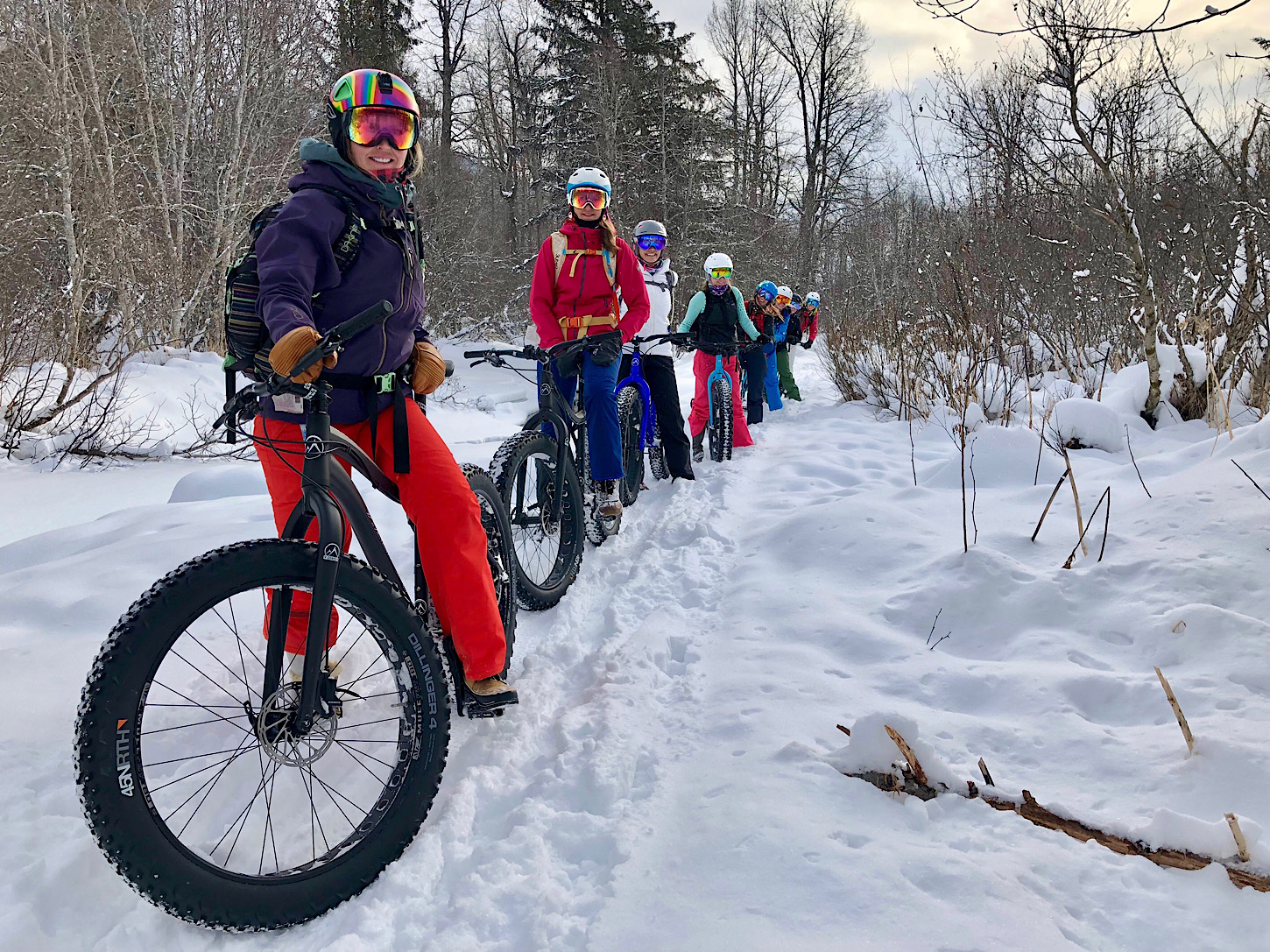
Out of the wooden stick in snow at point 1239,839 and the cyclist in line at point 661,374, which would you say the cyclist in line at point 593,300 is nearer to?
the cyclist in line at point 661,374

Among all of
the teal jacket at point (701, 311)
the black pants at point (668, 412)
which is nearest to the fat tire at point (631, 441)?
the black pants at point (668, 412)

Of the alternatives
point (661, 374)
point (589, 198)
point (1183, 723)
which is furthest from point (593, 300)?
point (1183, 723)

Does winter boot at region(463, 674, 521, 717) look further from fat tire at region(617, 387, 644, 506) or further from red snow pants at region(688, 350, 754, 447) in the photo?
red snow pants at region(688, 350, 754, 447)

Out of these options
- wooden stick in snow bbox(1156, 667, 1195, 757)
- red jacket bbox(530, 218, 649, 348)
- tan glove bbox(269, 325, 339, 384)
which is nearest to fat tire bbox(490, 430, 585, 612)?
red jacket bbox(530, 218, 649, 348)

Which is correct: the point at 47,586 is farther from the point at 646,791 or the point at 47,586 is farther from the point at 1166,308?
the point at 1166,308

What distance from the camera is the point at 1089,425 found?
5484mm

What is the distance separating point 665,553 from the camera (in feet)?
13.6

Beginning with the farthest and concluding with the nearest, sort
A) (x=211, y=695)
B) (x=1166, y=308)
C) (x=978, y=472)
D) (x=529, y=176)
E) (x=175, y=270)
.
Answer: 1. (x=529, y=176)
2. (x=175, y=270)
3. (x=1166, y=308)
4. (x=978, y=472)
5. (x=211, y=695)

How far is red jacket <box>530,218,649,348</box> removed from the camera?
169 inches

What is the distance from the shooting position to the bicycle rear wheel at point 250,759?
1371 millimetres

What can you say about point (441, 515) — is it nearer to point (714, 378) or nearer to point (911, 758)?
point (911, 758)

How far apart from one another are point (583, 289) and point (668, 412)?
1.77 meters

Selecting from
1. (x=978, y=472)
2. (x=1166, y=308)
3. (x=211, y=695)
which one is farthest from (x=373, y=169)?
(x=1166, y=308)

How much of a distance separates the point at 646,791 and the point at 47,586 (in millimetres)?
2554
